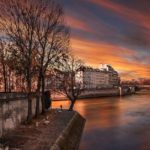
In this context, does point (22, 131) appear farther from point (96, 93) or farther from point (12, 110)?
point (96, 93)

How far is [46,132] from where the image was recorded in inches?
1193

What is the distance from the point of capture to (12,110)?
30.7m

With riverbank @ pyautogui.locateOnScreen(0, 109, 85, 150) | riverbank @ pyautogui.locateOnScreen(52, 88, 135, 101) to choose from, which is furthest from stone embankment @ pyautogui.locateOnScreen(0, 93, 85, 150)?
riverbank @ pyautogui.locateOnScreen(52, 88, 135, 101)

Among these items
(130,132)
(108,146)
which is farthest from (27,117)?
(130,132)

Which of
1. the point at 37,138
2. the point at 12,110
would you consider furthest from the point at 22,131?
the point at 37,138

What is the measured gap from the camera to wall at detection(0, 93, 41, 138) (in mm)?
27405

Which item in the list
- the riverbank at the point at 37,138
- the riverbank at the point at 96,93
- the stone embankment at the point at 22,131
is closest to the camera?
the riverbank at the point at 37,138

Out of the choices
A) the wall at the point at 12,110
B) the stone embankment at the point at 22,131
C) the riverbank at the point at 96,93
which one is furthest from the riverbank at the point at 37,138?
the riverbank at the point at 96,93

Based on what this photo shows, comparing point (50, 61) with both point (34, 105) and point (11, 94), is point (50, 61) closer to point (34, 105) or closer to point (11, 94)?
point (34, 105)

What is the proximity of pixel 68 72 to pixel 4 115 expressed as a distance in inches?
1836

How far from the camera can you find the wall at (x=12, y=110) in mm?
27405

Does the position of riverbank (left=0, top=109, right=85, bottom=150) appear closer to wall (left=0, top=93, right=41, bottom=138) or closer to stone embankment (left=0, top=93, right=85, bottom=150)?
stone embankment (left=0, top=93, right=85, bottom=150)

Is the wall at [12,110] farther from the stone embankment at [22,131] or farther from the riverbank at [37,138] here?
the riverbank at [37,138]

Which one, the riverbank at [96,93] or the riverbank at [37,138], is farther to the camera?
the riverbank at [96,93]
